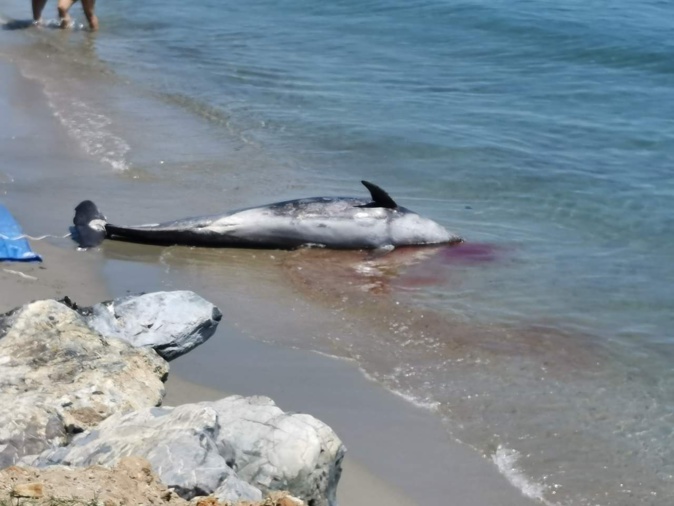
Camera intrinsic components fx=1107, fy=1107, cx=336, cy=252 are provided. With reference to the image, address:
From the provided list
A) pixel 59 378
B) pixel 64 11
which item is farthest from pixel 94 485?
pixel 64 11

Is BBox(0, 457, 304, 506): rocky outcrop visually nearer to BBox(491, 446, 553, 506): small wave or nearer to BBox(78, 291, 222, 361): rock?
BBox(491, 446, 553, 506): small wave

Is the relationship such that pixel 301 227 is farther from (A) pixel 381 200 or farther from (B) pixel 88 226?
(B) pixel 88 226

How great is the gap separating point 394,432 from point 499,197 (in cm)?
477

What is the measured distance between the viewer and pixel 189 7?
1912cm

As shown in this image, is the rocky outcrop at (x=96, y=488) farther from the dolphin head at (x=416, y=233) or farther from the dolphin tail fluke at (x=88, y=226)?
the dolphin head at (x=416, y=233)

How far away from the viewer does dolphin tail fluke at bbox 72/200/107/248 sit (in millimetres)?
7820

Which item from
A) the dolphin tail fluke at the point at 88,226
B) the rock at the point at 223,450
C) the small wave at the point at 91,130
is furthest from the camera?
the small wave at the point at 91,130

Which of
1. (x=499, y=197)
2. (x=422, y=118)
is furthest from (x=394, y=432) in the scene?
(x=422, y=118)

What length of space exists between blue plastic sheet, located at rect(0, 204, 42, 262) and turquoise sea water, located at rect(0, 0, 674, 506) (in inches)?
88.1

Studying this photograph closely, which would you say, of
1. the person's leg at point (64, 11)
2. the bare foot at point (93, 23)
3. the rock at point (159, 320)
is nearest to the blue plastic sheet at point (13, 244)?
the rock at point (159, 320)

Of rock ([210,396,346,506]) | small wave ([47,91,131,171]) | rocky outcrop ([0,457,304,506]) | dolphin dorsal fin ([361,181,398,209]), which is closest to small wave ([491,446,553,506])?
rock ([210,396,346,506])

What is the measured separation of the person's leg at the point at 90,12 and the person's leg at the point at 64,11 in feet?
1.09

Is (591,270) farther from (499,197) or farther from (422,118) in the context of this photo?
(422,118)

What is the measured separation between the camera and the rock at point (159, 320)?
224 inches
